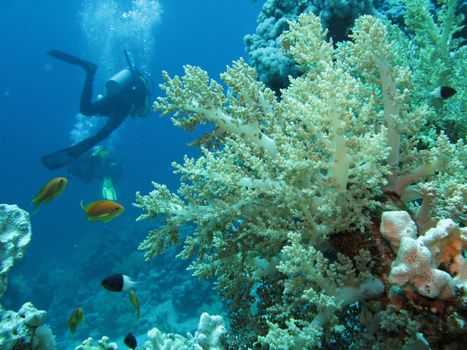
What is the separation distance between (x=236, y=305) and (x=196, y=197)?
1008mm

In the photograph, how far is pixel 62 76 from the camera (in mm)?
86625

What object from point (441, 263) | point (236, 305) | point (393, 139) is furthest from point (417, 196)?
point (236, 305)

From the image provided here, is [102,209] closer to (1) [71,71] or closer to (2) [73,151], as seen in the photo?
(2) [73,151]

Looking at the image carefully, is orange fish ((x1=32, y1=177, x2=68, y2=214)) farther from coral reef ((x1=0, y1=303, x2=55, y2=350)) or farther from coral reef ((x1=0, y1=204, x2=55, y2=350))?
coral reef ((x1=0, y1=303, x2=55, y2=350))

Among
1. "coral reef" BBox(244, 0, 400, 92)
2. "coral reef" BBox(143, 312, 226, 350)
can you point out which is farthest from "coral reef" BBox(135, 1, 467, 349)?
"coral reef" BBox(244, 0, 400, 92)

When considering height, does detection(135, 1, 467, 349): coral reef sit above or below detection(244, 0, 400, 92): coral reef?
below

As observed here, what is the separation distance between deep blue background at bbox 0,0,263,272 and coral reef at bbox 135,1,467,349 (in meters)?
62.3

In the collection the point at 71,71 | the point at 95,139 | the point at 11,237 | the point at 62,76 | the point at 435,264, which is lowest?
the point at 435,264

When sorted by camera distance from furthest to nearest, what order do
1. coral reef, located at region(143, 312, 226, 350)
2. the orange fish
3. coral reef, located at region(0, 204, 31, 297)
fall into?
1. the orange fish
2. coral reef, located at region(0, 204, 31, 297)
3. coral reef, located at region(143, 312, 226, 350)

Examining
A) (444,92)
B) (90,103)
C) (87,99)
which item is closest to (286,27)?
(444,92)

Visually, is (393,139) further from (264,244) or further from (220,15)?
(220,15)

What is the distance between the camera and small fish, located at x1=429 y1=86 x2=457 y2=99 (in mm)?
3035

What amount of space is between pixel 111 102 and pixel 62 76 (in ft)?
285

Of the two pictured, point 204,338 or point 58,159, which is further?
point 58,159
